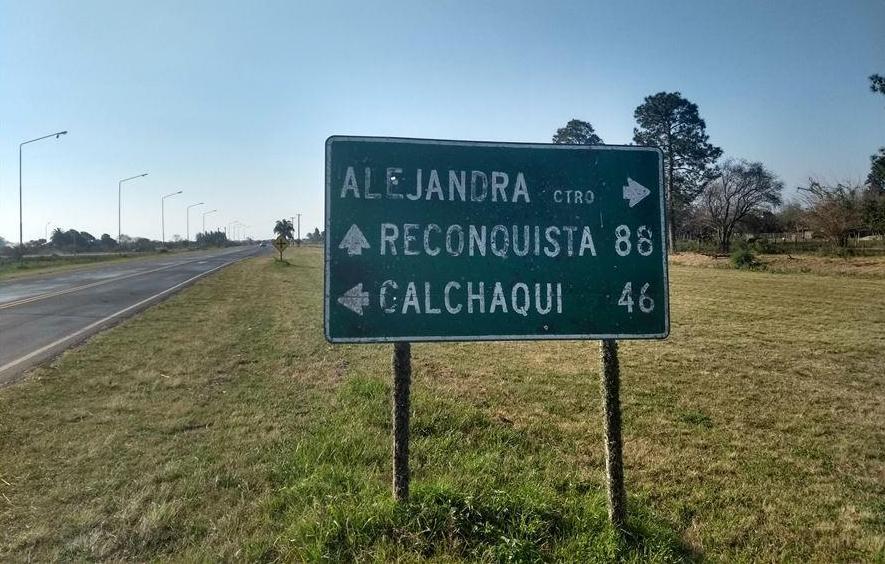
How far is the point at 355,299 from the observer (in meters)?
2.88

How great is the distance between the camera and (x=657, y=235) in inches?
120

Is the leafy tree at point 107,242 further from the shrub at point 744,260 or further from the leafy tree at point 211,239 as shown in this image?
the shrub at point 744,260

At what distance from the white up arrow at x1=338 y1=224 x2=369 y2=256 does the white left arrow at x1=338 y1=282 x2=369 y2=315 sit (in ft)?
0.59

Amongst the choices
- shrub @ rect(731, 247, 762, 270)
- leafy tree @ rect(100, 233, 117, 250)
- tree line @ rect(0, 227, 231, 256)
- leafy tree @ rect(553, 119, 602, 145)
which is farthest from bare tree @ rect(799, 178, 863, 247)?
leafy tree @ rect(100, 233, 117, 250)

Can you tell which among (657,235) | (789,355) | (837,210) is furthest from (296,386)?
(837,210)

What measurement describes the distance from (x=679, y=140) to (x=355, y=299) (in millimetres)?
61054

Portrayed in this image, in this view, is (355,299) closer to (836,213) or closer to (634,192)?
(634,192)

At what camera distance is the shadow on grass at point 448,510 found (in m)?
2.74

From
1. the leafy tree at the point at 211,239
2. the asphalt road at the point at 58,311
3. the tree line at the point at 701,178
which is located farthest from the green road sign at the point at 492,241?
the leafy tree at the point at 211,239

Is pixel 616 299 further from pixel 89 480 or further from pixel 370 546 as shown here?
pixel 89 480

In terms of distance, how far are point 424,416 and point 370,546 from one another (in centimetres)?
224

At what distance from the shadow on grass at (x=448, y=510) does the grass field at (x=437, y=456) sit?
0.01m

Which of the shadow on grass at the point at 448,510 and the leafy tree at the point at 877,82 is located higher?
the leafy tree at the point at 877,82

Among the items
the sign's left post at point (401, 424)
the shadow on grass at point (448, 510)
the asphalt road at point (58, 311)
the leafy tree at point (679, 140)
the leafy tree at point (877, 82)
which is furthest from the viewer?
the leafy tree at point (679, 140)
